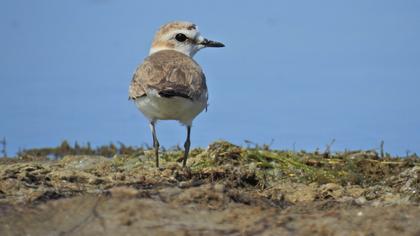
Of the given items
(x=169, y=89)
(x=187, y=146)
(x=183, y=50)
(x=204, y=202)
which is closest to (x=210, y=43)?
(x=183, y=50)

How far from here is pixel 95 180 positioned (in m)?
7.97

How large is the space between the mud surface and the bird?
60cm

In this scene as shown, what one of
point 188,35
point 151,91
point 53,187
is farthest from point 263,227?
point 188,35

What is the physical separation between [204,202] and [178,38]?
5154 mm

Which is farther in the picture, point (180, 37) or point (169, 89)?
point (180, 37)

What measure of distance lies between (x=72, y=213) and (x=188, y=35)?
5359 mm

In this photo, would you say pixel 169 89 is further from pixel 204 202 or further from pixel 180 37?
pixel 204 202

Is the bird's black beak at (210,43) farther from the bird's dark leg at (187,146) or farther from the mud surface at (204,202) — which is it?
the mud surface at (204,202)

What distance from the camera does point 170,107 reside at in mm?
9203

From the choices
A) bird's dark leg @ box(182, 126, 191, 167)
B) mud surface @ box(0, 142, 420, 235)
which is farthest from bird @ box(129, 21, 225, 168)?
mud surface @ box(0, 142, 420, 235)

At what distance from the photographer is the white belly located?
9109 millimetres

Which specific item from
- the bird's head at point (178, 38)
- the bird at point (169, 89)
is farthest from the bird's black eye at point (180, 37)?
the bird at point (169, 89)

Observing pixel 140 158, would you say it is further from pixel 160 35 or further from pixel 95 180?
pixel 95 180

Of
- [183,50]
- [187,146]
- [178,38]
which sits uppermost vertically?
[178,38]
